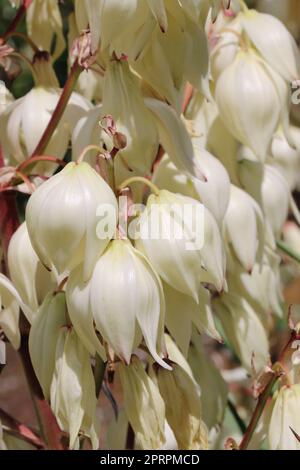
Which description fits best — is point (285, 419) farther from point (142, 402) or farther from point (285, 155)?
point (285, 155)

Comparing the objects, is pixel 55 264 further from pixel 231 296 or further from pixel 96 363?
pixel 231 296

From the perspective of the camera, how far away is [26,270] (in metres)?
0.69

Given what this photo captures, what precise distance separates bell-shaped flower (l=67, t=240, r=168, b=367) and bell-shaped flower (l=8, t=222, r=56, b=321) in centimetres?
7

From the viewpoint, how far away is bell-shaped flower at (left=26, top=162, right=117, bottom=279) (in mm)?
599

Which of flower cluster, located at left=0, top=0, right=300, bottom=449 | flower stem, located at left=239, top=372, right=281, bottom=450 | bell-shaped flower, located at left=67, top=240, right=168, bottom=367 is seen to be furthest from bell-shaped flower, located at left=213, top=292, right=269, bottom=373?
bell-shaped flower, located at left=67, top=240, right=168, bottom=367

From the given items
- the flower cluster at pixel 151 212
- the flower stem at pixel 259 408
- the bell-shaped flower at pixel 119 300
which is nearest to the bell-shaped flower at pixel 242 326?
the flower cluster at pixel 151 212

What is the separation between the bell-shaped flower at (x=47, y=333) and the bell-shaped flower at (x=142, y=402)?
51 mm

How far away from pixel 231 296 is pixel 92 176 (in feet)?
0.83

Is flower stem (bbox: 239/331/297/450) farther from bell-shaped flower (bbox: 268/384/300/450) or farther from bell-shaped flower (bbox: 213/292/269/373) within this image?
bell-shaped flower (bbox: 213/292/269/373)

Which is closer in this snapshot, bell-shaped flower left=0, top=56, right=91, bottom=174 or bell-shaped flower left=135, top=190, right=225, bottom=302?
bell-shaped flower left=135, top=190, right=225, bottom=302

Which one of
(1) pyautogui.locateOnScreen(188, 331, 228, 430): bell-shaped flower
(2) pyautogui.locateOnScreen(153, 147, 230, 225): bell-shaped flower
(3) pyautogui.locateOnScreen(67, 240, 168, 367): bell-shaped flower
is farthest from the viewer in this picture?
(1) pyautogui.locateOnScreen(188, 331, 228, 430): bell-shaped flower
